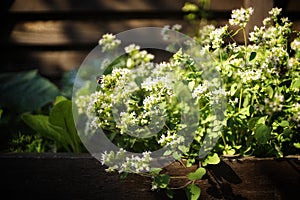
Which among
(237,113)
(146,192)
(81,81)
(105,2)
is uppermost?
(105,2)

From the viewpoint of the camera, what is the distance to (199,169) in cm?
121

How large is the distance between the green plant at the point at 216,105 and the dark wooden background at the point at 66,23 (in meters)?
1.21

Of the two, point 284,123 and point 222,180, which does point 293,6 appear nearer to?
point 284,123

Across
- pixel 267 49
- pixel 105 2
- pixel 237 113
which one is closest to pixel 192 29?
pixel 105 2

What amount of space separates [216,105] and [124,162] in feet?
1.06

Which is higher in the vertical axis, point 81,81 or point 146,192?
point 81,81

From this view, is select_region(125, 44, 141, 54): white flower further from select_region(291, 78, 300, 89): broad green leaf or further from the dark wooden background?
the dark wooden background

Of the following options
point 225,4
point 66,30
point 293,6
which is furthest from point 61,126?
point 293,6

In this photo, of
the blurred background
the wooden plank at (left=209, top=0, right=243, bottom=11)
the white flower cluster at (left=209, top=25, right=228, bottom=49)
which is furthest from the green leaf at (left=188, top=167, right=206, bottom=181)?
the wooden plank at (left=209, top=0, right=243, bottom=11)

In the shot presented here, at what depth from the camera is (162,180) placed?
3.97 ft

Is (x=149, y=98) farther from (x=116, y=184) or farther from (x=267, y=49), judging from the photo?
(x=267, y=49)

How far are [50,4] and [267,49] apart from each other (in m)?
1.57

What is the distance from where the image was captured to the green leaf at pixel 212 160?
1.23m

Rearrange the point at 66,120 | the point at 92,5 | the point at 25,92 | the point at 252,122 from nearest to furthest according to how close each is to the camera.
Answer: the point at 252,122 → the point at 66,120 → the point at 25,92 → the point at 92,5
